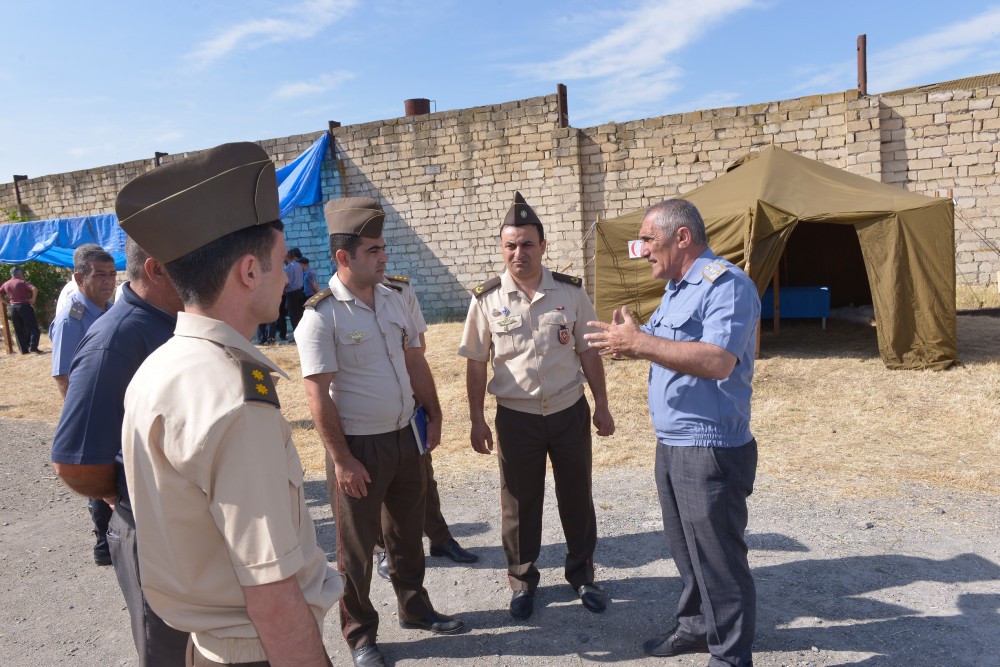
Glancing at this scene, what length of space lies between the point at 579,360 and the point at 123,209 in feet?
7.54

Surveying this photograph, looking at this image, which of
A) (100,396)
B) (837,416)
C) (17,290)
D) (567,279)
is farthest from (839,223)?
(17,290)

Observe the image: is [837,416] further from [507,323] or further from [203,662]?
[203,662]

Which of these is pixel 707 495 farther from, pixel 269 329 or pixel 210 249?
pixel 269 329

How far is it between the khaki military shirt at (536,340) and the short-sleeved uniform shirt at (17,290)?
12.4 m

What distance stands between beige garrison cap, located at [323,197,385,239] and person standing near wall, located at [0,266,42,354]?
12291mm

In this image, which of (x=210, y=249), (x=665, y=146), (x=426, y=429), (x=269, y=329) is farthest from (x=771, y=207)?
(x=269, y=329)

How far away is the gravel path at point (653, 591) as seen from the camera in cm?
270

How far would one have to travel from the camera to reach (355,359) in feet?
9.14

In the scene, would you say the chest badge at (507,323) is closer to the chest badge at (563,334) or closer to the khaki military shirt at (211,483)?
the chest badge at (563,334)

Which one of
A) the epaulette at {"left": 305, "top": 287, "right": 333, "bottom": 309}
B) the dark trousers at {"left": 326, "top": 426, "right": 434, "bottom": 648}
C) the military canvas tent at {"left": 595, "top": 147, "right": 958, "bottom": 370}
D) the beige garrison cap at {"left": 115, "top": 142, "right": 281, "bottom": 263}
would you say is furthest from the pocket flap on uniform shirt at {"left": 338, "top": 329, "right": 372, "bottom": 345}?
the military canvas tent at {"left": 595, "top": 147, "right": 958, "bottom": 370}

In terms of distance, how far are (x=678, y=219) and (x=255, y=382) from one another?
1.83m

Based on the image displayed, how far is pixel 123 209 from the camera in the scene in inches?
49.6

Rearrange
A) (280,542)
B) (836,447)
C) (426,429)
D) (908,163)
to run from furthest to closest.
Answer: (908,163), (836,447), (426,429), (280,542)

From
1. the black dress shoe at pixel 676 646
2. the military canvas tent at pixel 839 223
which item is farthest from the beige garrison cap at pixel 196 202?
the military canvas tent at pixel 839 223
